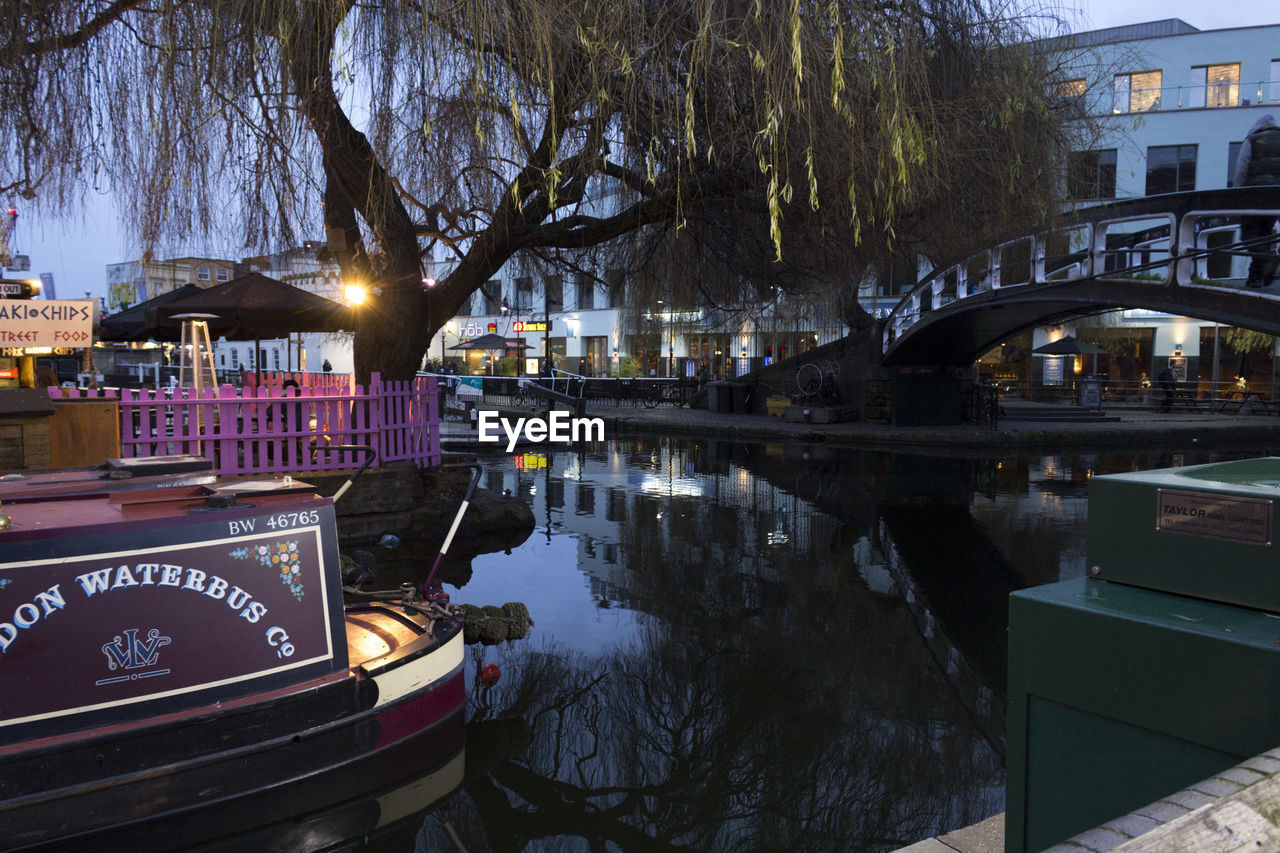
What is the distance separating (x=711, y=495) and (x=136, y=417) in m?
8.14

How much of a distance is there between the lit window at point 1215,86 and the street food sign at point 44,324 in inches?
1593

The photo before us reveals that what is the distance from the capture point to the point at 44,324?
856 cm

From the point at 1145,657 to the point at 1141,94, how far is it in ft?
136

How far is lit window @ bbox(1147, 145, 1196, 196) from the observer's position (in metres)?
36.9

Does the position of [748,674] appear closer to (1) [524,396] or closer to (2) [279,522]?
(2) [279,522]

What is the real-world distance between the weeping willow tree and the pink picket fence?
1.96 metres

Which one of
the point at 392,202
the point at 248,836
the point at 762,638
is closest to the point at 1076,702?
the point at 248,836

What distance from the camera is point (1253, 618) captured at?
2631 mm

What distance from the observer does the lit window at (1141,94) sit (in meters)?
36.9

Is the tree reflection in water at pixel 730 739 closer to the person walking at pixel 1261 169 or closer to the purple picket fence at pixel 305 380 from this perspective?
the purple picket fence at pixel 305 380

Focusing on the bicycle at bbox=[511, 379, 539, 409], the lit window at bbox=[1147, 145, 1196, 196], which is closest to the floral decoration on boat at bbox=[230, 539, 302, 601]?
the bicycle at bbox=[511, 379, 539, 409]

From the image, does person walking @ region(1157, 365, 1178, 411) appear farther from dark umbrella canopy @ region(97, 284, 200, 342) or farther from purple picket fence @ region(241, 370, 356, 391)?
dark umbrella canopy @ region(97, 284, 200, 342)

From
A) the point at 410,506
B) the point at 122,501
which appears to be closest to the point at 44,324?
the point at 410,506

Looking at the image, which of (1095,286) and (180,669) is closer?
(180,669)
